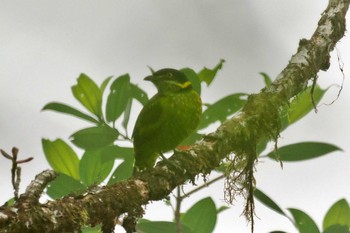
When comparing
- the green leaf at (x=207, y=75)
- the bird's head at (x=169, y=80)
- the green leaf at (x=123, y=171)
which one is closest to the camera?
the green leaf at (x=123, y=171)

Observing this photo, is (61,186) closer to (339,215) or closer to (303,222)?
(303,222)

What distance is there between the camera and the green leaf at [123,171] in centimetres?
220

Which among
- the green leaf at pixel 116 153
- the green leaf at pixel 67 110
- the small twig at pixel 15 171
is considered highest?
the green leaf at pixel 67 110

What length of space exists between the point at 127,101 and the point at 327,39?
77 cm

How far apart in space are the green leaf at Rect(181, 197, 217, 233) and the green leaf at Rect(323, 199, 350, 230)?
480 mm

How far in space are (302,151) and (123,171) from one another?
0.66 meters

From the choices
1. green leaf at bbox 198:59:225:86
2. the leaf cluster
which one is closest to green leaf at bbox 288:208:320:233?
the leaf cluster

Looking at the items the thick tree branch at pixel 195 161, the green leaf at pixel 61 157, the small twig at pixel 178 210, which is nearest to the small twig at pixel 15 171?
the thick tree branch at pixel 195 161

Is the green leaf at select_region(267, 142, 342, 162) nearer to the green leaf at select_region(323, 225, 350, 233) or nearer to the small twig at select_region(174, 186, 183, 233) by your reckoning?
the green leaf at select_region(323, 225, 350, 233)

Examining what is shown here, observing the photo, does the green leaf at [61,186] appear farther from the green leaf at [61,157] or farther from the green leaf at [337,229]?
the green leaf at [337,229]

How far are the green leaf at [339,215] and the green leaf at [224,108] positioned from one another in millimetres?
528

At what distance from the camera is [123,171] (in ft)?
7.30

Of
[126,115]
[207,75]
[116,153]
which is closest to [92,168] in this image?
[116,153]

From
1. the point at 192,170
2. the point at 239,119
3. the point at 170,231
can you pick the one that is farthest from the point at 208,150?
the point at 170,231
